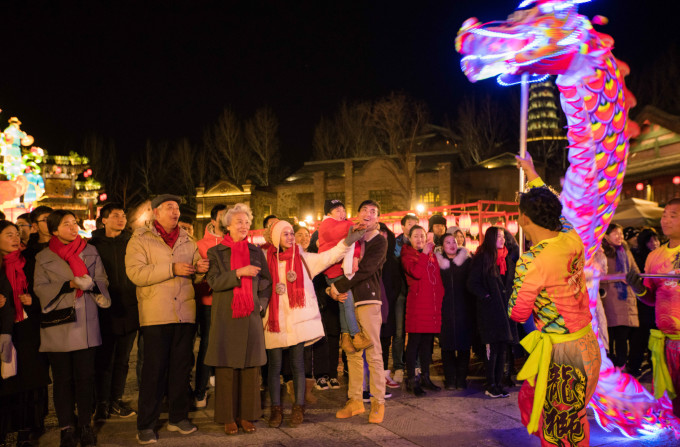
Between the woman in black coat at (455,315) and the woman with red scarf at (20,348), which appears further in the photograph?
the woman in black coat at (455,315)

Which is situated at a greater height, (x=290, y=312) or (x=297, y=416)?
(x=290, y=312)

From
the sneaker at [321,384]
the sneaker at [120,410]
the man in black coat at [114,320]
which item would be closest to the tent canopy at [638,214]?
the sneaker at [321,384]

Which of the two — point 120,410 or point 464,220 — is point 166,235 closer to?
point 120,410

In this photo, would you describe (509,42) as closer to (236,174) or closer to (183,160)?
(236,174)

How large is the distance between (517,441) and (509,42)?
3413 mm

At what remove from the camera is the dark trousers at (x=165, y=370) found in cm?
412

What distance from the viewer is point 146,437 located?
13.3 feet

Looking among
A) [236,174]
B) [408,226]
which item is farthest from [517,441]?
[236,174]

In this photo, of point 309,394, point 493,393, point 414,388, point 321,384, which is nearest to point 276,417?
point 309,394

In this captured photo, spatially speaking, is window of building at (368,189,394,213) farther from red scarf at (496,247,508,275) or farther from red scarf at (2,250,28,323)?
red scarf at (2,250,28,323)

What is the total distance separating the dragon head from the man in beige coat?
3.10 metres

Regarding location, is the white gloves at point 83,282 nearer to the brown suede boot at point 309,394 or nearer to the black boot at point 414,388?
the brown suede boot at point 309,394

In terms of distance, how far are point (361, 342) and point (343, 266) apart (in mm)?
767

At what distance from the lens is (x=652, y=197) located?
1694 cm
